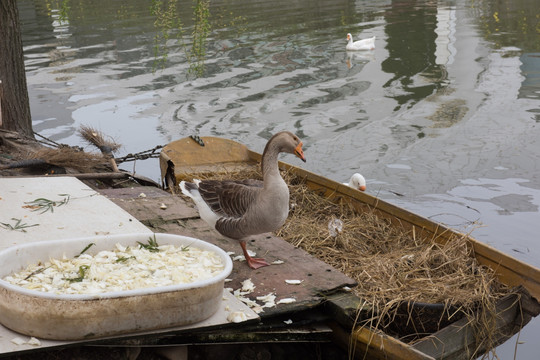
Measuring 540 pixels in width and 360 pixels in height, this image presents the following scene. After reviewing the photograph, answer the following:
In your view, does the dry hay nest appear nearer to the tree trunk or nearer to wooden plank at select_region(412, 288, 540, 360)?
wooden plank at select_region(412, 288, 540, 360)

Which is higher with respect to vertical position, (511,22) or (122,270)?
(122,270)

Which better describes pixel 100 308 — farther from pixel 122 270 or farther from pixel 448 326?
pixel 448 326

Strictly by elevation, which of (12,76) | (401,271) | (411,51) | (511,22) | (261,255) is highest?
(12,76)

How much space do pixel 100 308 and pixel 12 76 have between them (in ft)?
22.3

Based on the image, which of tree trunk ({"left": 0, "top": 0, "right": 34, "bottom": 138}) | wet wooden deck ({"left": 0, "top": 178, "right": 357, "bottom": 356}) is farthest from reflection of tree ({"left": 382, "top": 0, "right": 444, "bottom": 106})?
wet wooden deck ({"left": 0, "top": 178, "right": 357, "bottom": 356})

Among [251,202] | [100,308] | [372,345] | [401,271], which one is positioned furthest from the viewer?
[401,271]

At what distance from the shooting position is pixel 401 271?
5.35 metres

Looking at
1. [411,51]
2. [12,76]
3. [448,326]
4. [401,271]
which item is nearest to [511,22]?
[411,51]

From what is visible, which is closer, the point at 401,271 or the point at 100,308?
the point at 100,308

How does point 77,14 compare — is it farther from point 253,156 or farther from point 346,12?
point 253,156

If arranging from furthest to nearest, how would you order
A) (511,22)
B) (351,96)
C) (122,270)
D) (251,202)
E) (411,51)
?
(511,22)
(411,51)
(351,96)
(251,202)
(122,270)

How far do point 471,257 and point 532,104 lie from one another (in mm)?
10015

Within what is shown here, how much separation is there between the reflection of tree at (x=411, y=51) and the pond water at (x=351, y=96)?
0.26ft

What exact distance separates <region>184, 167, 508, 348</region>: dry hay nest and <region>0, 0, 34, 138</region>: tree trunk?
15.0ft
